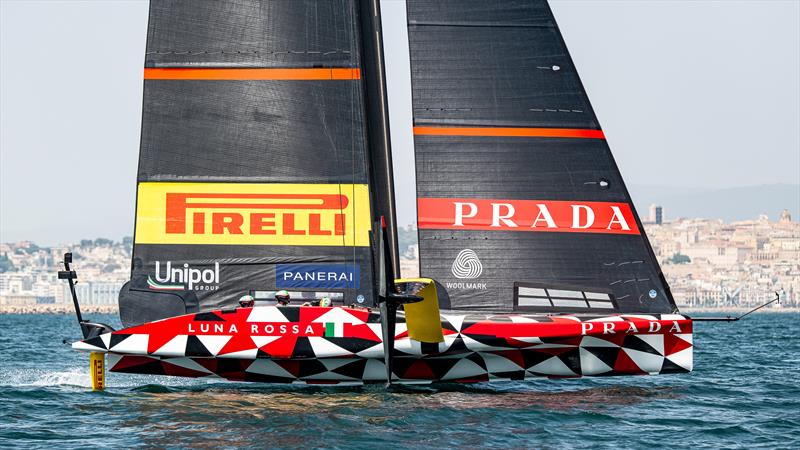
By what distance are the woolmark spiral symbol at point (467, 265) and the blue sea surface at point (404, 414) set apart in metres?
1.26

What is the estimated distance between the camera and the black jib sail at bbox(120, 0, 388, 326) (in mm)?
14219

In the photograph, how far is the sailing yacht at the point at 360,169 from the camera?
14.2 m

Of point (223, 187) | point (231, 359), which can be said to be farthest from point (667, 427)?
point (223, 187)

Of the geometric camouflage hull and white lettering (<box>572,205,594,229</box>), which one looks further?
white lettering (<box>572,205,594,229</box>)

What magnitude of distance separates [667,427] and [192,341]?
5043 millimetres

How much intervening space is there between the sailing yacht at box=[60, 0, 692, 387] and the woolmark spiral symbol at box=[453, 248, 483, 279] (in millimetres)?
11

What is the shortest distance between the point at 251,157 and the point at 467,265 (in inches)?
108

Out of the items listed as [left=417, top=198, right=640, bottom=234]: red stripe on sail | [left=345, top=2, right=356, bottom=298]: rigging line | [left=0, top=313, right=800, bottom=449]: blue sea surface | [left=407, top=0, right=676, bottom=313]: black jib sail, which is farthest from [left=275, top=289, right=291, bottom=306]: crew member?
[left=417, top=198, right=640, bottom=234]: red stripe on sail

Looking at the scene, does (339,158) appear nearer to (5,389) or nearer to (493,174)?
(493,174)

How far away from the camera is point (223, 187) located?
46.8 feet

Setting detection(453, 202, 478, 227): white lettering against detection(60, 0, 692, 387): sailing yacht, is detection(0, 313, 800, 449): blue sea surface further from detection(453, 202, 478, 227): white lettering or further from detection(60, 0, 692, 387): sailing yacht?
detection(453, 202, 478, 227): white lettering

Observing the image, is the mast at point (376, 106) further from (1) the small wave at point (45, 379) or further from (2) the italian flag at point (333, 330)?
(1) the small wave at point (45, 379)

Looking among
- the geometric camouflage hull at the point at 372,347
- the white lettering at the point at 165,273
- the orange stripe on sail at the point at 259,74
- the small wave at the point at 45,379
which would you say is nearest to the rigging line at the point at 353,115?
the orange stripe on sail at the point at 259,74

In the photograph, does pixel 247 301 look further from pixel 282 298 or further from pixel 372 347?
pixel 372 347
